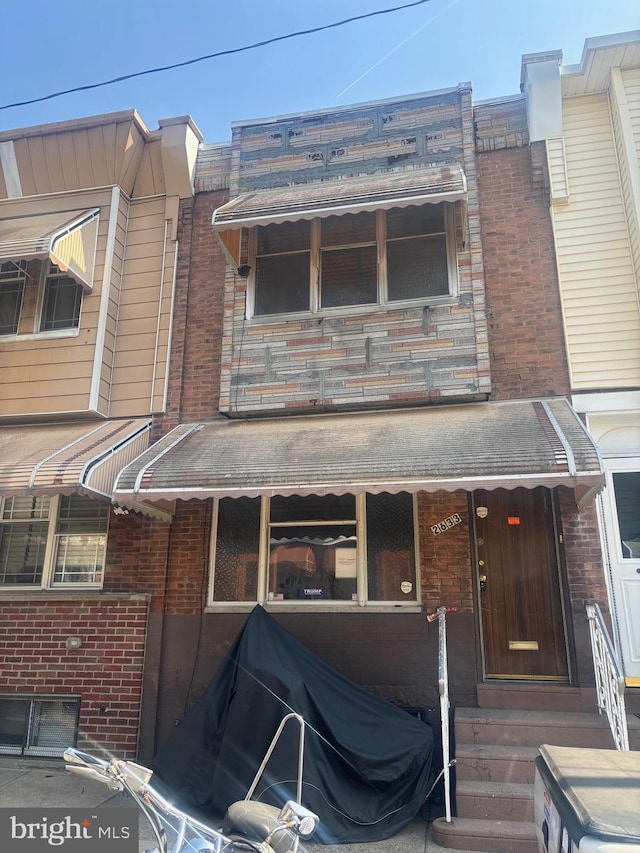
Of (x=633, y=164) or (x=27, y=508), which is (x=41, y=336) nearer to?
(x=27, y=508)

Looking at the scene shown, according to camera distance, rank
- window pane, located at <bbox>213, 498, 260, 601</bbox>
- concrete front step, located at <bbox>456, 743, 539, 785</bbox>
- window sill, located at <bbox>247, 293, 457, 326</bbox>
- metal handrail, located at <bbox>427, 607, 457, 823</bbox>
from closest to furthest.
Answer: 1. metal handrail, located at <bbox>427, 607, 457, 823</bbox>
2. concrete front step, located at <bbox>456, 743, 539, 785</bbox>
3. window pane, located at <bbox>213, 498, 260, 601</bbox>
4. window sill, located at <bbox>247, 293, 457, 326</bbox>

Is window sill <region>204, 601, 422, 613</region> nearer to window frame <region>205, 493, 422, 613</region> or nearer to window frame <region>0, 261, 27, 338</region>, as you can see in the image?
window frame <region>205, 493, 422, 613</region>

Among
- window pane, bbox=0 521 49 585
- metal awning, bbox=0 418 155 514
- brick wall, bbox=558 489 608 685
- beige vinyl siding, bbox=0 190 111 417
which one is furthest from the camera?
beige vinyl siding, bbox=0 190 111 417

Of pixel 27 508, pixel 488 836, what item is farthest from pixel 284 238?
pixel 488 836

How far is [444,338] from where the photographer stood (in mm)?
6973

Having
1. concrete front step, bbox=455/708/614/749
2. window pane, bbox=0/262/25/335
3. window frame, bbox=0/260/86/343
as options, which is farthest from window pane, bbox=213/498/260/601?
window pane, bbox=0/262/25/335

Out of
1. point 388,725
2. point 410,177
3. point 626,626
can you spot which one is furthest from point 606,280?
point 388,725

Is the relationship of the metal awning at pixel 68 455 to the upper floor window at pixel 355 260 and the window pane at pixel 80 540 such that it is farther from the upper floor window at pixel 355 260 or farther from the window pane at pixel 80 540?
the upper floor window at pixel 355 260

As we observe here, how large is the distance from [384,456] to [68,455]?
10.9ft

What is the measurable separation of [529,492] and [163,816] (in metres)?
5.06

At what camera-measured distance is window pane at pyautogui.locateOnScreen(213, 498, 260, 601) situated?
22.9 feet

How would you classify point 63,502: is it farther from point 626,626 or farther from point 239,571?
point 626,626

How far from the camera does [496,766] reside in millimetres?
5113

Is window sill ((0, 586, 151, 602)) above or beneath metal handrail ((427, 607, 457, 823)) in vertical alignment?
Answer: above
